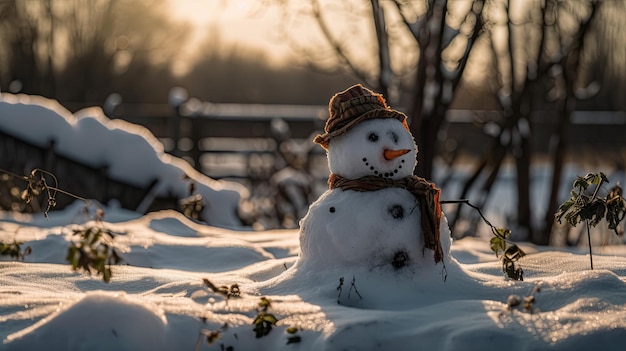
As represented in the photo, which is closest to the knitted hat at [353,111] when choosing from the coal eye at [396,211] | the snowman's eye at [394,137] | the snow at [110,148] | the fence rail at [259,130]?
the snowman's eye at [394,137]

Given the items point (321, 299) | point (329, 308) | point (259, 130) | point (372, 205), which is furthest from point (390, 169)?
point (259, 130)

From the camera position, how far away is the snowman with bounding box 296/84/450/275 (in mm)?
3441

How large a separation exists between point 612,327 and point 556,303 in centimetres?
44

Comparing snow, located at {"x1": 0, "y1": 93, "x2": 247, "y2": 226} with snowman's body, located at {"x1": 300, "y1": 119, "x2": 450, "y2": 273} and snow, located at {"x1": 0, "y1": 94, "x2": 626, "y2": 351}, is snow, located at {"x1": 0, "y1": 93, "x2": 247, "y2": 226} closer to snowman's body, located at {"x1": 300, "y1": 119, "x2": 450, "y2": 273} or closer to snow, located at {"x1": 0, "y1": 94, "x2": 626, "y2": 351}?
snow, located at {"x1": 0, "y1": 94, "x2": 626, "y2": 351}

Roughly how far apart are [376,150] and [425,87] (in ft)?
8.70

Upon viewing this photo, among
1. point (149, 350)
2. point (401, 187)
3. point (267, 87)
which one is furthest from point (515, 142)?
point (267, 87)

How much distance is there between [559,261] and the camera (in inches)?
168

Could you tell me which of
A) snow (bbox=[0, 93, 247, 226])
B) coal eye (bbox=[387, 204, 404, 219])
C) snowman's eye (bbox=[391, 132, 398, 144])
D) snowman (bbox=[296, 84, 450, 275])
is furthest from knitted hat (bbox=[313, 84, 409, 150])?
snow (bbox=[0, 93, 247, 226])

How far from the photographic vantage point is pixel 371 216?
3.44 metres

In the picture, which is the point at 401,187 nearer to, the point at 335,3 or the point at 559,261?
the point at 559,261

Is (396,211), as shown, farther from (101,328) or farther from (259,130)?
(259,130)

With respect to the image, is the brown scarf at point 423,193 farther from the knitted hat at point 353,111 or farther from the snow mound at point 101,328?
the snow mound at point 101,328

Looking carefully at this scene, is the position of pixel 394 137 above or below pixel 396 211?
above

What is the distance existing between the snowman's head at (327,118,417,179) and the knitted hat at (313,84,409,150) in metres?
0.04
